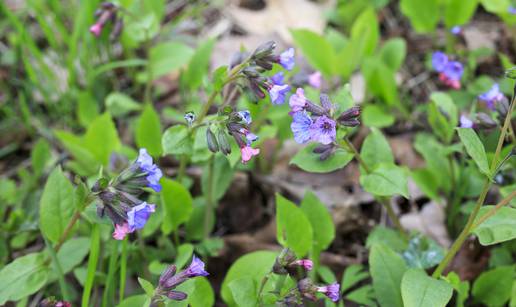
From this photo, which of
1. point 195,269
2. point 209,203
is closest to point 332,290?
point 195,269

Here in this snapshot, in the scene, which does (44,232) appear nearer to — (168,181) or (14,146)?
(168,181)

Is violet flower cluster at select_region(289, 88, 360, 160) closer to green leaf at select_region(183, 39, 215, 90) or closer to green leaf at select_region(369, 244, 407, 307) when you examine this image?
green leaf at select_region(369, 244, 407, 307)

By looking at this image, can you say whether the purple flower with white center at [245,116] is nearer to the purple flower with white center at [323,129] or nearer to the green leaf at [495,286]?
the purple flower with white center at [323,129]

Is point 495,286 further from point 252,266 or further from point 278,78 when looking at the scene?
point 278,78

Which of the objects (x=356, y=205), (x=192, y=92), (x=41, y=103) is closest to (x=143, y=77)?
(x=192, y=92)

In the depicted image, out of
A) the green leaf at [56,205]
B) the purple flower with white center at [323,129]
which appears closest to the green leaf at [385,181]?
the purple flower with white center at [323,129]
